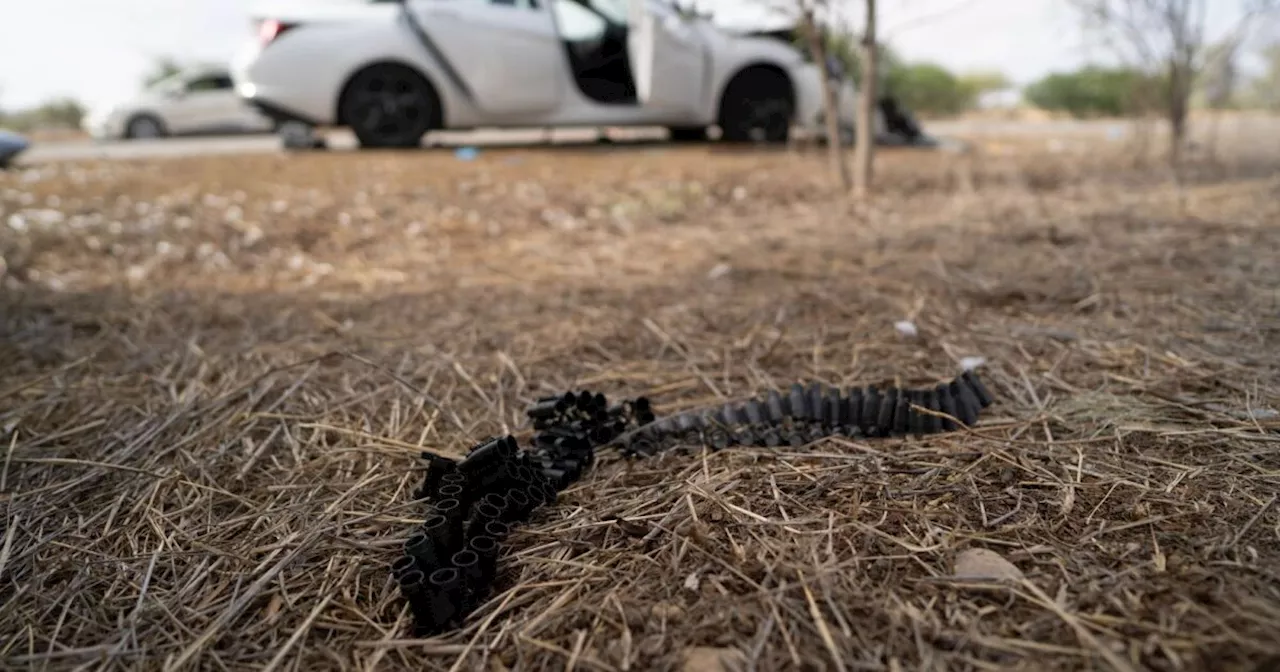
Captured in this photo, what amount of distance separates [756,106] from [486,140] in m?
2.98

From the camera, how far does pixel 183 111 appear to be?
13.0 meters

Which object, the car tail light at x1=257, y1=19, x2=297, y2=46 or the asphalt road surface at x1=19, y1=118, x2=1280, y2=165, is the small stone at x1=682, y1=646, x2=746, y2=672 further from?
the asphalt road surface at x1=19, y1=118, x2=1280, y2=165

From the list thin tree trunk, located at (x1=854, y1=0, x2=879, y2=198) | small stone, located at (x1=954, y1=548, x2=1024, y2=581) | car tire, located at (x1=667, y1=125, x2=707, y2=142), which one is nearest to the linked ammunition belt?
small stone, located at (x1=954, y1=548, x2=1024, y2=581)

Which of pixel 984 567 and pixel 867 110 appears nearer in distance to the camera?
pixel 984 567

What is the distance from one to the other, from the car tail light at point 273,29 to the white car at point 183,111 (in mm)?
7282

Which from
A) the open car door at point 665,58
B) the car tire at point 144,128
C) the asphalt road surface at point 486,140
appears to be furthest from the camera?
the car tire at point 144,128

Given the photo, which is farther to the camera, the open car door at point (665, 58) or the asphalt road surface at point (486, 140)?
the asphalt road surface at point (486, 140)

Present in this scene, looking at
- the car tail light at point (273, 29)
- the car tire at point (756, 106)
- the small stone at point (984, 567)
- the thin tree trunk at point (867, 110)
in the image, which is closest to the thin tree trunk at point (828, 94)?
the thin tree trunk at point (867, 110)

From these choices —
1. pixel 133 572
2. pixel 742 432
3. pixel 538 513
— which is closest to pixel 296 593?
pixel 133 572

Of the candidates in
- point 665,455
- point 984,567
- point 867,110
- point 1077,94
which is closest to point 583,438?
point 665,455

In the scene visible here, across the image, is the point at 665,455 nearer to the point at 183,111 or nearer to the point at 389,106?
the point at 389,106

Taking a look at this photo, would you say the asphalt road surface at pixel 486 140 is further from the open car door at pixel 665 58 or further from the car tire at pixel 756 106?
the open car door at pixel 665 58

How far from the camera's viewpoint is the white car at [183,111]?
42.0 feet

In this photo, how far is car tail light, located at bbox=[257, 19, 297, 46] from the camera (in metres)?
6.13
